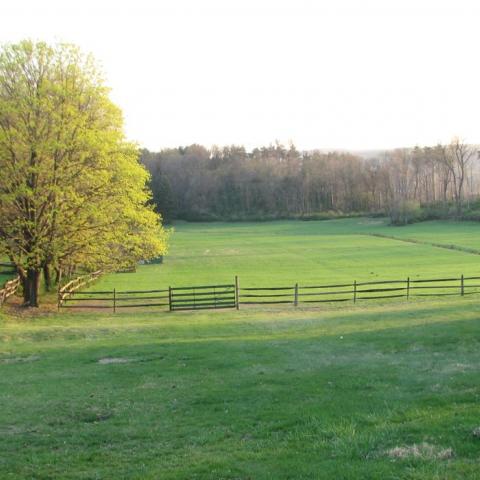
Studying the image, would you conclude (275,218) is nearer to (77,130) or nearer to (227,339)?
(77,130)

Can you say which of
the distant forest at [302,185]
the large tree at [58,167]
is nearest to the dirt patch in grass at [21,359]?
the large tree at [58,167]

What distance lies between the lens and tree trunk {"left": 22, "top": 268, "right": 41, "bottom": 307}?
3328 cm

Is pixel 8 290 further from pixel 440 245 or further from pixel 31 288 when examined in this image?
pixel 440 245

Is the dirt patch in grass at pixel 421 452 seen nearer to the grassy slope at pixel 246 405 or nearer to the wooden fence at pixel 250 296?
the grassy slope at pixel 246 405

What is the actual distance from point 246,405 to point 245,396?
758 millimetres

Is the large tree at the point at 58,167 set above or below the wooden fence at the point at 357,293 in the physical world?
above

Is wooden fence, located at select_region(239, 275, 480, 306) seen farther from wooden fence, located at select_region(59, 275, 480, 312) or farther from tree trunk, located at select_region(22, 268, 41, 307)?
tree trunk, located at select_region(22, 268, 41, 307)

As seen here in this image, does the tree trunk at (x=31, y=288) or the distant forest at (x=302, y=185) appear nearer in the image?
the tree trunk at (x=31, y=288)

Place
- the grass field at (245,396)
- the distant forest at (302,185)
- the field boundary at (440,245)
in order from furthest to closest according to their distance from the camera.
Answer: the distant forest at (302,185) < the field boundary at (440,245) < the grass field at (245,396)

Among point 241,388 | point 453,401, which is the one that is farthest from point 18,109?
point 453,401

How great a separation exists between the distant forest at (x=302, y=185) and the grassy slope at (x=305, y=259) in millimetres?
42031

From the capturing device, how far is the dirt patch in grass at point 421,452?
726cm

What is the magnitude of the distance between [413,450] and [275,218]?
465 ft

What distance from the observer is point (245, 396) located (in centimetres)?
1205
